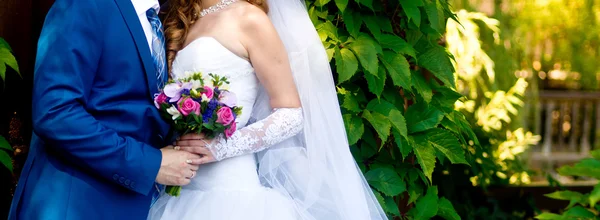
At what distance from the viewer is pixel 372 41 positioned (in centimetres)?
269

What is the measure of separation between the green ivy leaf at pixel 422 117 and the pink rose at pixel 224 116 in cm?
88

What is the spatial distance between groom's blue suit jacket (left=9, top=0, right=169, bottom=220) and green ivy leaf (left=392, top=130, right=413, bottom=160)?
91 centimetres

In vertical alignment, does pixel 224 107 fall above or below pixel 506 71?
above

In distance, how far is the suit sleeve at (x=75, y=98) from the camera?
79.2 inches

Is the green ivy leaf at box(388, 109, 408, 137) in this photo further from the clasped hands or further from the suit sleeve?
the suit sleeve

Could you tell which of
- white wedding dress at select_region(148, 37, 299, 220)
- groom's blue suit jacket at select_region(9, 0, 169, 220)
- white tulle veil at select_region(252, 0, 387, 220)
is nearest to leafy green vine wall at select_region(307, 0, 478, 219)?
white tulle veil at select_region(252, 0, 387, 220)

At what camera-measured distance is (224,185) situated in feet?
7.80

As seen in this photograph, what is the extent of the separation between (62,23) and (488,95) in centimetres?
355

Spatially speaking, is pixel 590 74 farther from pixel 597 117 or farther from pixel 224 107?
pixel 224 107

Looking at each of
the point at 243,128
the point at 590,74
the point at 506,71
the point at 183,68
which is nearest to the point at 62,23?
the point at 183,68

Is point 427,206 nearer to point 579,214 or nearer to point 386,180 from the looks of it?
point 386,180

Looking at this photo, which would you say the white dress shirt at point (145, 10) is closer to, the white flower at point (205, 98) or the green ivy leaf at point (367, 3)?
the white flower at point (205, 98)

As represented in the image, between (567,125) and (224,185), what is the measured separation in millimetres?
10606

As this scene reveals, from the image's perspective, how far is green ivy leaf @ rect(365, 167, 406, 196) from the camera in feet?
9.04
